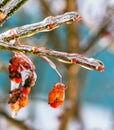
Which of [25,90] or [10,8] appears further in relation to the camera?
[25,90]

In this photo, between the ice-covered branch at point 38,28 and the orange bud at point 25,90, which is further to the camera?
the orange bud at point 25,90

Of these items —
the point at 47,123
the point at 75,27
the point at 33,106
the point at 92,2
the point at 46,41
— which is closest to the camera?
the point at 75,27

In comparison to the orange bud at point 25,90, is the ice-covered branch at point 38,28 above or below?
above

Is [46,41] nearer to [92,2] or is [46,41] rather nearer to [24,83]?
[92,2]

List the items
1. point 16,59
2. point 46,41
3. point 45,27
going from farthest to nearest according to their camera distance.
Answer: point 46,41 → point 16,59 → point 45,27

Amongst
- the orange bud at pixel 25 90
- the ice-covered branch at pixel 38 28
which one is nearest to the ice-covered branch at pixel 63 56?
the ice-covered branch at pixel 38 28

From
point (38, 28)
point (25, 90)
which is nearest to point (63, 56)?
point (38, 28)

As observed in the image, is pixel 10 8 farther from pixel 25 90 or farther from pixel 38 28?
pixel 25 90

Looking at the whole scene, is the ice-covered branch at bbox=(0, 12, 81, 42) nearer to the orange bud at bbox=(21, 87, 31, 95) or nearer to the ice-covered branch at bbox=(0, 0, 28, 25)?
the ice-covered branch at bbox=(0, 0, 28, 25)

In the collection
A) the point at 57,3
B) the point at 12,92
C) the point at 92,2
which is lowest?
the point at 12,92

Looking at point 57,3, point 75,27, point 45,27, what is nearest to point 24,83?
point 45,27

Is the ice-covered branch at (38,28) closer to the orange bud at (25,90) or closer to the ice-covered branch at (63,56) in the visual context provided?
the ice-covered branch at (63,56)
